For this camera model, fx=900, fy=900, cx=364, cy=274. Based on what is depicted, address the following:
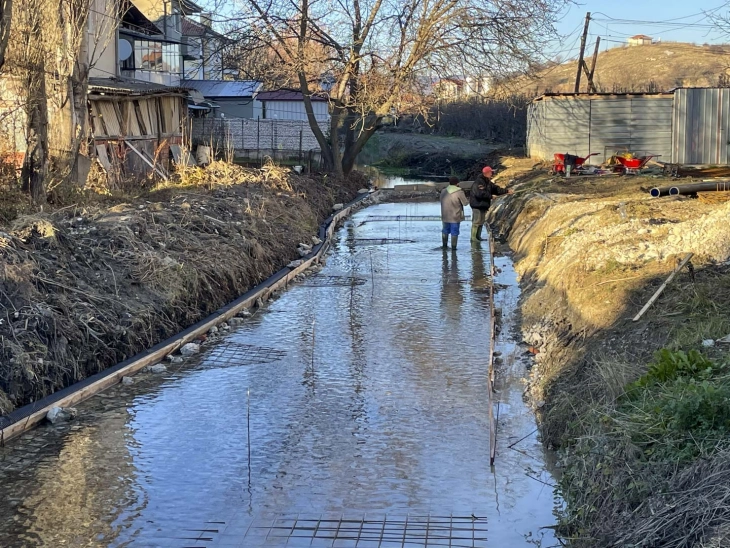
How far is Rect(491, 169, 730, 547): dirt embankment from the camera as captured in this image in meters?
4.78

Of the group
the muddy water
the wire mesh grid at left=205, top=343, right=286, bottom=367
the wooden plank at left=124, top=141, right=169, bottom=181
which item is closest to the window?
the wooden plank at left=124, top=141, right=169, bottom=181

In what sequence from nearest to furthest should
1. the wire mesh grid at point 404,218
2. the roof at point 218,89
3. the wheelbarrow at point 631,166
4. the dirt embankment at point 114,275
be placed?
the dirt embankment at point 114,275 < the wheelbarrow at point 631,166 < the wire mesh grid at point 404,218 < the roof at point 218,89

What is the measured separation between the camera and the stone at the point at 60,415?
7957mm

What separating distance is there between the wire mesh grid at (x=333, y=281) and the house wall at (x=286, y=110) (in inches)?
1757

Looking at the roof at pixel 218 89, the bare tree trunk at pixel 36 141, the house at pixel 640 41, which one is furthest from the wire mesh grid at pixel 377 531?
the house at pixel 640 41

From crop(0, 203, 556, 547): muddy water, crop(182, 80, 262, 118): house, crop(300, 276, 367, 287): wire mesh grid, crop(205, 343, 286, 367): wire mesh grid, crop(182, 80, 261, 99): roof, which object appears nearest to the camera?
crop(0, 203, 556, 547): muddy water

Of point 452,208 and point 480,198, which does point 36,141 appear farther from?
point 480,198

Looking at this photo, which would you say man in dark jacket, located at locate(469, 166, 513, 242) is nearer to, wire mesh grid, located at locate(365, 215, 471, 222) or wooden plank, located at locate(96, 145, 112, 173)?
wire mesh grid, located at locate(365, 215, 471, 222)

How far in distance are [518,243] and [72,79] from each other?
9.42 meters

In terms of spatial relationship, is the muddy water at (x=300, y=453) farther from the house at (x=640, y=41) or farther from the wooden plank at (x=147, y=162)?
the house at (x=640, y=41)

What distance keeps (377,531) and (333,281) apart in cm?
992

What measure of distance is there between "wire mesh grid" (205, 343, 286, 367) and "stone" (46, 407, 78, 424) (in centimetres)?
225

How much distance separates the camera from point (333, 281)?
1567 cm

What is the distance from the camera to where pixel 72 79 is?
57.8 feet
